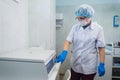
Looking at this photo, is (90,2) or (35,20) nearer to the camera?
(35,20)

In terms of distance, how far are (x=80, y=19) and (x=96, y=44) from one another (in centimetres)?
34

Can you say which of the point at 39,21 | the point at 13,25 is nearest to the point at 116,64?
the point at 39,21

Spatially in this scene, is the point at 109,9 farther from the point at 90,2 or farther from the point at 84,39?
the point at 84,39

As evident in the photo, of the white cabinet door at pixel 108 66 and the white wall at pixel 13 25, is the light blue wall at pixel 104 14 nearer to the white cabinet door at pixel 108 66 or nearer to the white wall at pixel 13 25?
the white cabinet door at pixel 108 66

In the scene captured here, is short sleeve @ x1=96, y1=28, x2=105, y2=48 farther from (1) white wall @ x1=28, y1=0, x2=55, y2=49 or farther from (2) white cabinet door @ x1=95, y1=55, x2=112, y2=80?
(2) white cabinet door @ x1=95, y1=55, x2=112, y2=80

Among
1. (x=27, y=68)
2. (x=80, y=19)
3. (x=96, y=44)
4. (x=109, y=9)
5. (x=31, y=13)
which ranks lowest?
(x=27, y=68)

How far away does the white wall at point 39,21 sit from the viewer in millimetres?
2186

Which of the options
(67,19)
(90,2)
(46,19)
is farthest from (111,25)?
(46,19)

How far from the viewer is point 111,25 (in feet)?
11.4

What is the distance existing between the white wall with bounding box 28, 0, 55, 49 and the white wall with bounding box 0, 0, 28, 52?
0.34 feet

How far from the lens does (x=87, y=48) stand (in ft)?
5.45

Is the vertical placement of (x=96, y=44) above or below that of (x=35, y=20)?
below

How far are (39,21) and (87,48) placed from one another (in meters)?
0.91

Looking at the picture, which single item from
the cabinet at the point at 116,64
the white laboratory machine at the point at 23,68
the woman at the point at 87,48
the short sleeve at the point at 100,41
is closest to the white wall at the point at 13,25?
the white laboratory machine at the point at 23,68
